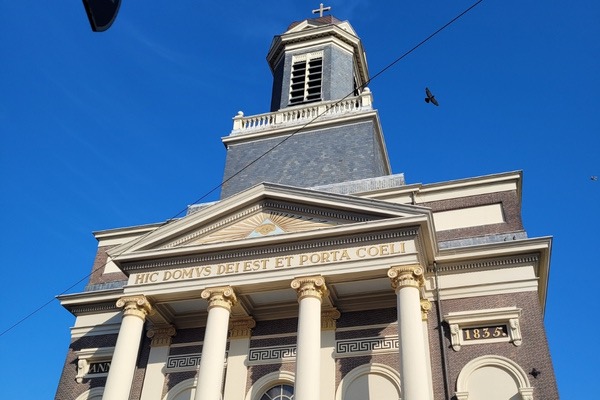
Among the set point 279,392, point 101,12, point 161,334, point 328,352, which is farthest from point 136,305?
point 101,12

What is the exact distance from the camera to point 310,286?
1844cm

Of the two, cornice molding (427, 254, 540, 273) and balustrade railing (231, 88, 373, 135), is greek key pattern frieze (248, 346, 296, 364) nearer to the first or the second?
cornice molding (427, 254, 540, 273)

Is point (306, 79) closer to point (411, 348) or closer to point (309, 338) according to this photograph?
point (309, 338)

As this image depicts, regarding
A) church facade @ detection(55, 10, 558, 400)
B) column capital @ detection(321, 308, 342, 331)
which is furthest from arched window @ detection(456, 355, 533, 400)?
column capital @ detection(321, 308, 342, 331)

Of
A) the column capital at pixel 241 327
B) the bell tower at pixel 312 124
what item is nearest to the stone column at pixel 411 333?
the column capital at pixel 241 327

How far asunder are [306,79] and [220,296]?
14.9 meters

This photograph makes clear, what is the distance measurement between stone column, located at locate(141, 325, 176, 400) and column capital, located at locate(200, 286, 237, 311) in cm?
320

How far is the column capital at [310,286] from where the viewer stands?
18.4m

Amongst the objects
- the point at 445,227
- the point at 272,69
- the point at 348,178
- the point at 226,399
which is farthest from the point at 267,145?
the point at 226,399

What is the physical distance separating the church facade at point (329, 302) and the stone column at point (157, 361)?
0.04 m

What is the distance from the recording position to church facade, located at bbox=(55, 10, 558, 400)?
1802cm

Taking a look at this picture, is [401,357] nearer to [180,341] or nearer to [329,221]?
[329,221]

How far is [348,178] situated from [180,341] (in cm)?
904

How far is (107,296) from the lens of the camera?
2323 cm
